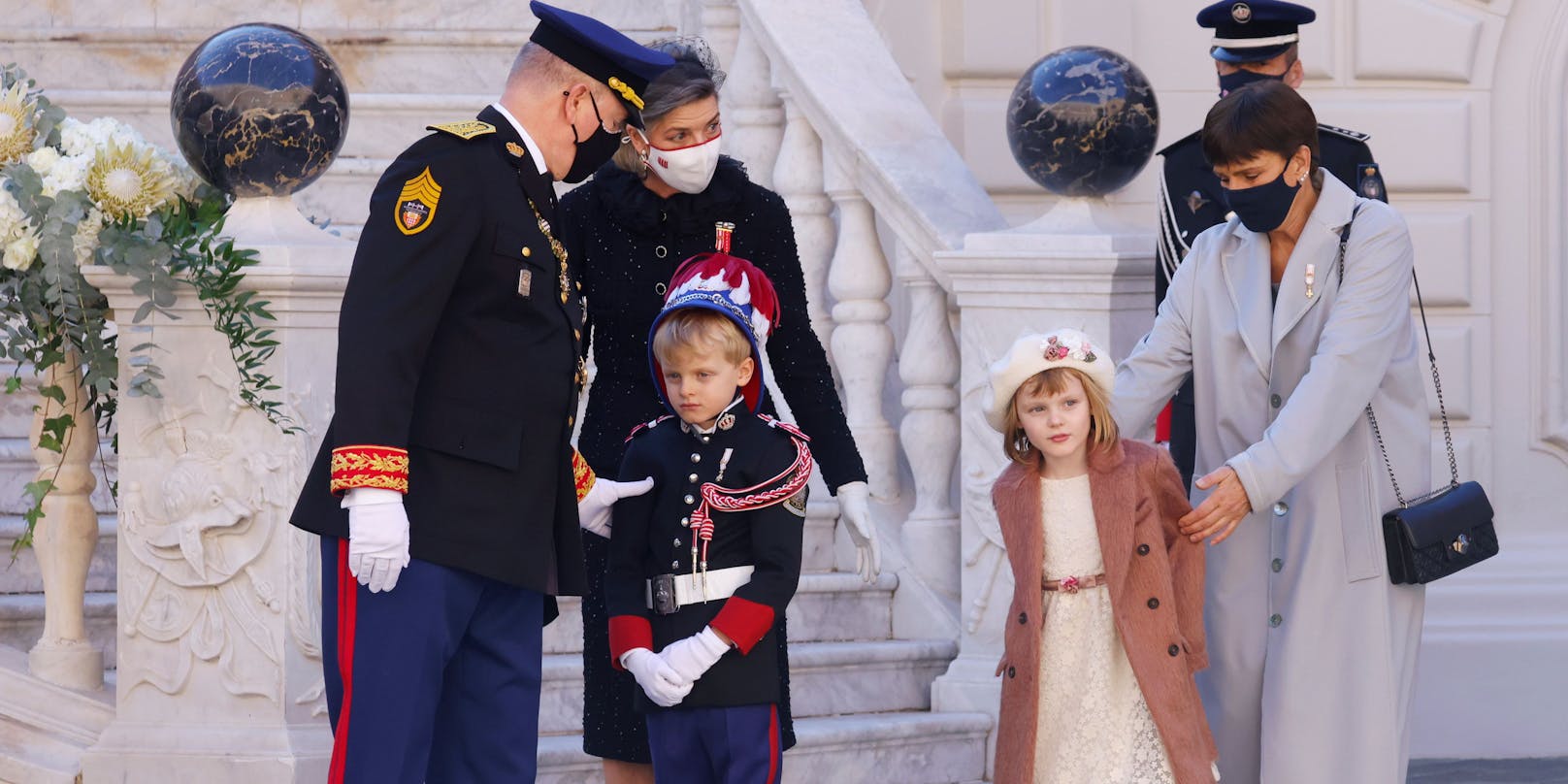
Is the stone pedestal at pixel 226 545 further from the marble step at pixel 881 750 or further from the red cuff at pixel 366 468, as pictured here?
the red cuff at pixel 366 468

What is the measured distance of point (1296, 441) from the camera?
3.60 m

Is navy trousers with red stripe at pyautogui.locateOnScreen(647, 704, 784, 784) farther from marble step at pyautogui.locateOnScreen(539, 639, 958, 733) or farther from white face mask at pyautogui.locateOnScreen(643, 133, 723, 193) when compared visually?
marble step at pyautogui.locateOnScreen(539, 639, 958, 733)

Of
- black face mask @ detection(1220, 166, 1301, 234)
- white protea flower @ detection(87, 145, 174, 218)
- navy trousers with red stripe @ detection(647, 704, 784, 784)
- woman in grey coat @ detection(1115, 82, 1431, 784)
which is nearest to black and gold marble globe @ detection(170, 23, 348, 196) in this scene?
white protea flower @ detection(87, 145, 174, 218)

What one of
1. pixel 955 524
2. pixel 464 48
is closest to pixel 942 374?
pixel 955 524

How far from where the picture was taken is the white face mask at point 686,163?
11.8 ft

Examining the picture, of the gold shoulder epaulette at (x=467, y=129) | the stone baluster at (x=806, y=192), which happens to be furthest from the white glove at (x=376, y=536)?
the stone baluster at (x=806, y=192)

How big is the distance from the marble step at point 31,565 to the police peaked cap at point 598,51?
6.86 ft

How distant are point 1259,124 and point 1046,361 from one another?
22.2 inches

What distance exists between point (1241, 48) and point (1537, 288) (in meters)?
2.67

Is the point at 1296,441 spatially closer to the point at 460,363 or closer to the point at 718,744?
the point at 718,744

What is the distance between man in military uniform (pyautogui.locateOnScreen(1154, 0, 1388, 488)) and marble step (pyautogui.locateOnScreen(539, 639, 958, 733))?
3.06 feet

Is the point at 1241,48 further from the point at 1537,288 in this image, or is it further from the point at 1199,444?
the point at 1537,288

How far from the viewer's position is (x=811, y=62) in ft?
17.3

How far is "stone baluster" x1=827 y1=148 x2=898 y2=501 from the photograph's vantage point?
5.14 meters
